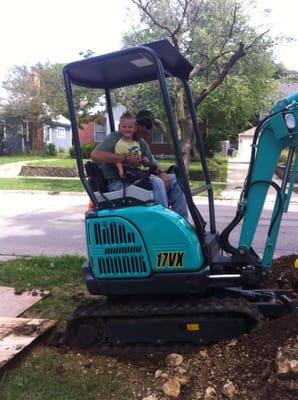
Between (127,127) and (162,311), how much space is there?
1581 millimetres

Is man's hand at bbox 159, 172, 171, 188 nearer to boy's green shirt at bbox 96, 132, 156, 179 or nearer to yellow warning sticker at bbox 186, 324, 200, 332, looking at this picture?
boy's green shirt at bbox 96, 132, 156, 179

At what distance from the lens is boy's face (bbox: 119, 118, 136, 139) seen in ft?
14.6

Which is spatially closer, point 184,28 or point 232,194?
point 184,28

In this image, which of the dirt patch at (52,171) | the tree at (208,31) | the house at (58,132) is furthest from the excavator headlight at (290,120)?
the house at (58,132)

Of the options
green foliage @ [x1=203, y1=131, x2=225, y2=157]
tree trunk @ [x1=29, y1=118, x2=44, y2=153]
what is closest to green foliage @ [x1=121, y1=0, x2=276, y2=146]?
green foliage @ [x1=203, y1=131, x2=225, y2=157]

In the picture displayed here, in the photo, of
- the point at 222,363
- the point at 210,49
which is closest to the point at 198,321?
the point at 222,363

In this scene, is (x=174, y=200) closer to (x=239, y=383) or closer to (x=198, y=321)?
(x=198, y=321)

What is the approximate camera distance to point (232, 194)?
59.3 feet

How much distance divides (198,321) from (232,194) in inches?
564

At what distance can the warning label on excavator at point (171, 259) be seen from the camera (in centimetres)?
407

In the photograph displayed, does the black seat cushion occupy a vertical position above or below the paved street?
above

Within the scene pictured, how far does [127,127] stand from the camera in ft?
14.6

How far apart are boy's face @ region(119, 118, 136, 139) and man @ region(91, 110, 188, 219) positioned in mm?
50

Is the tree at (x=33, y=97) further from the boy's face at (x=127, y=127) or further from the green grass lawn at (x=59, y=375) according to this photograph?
the green grass lawn at (x=59, y=375)
